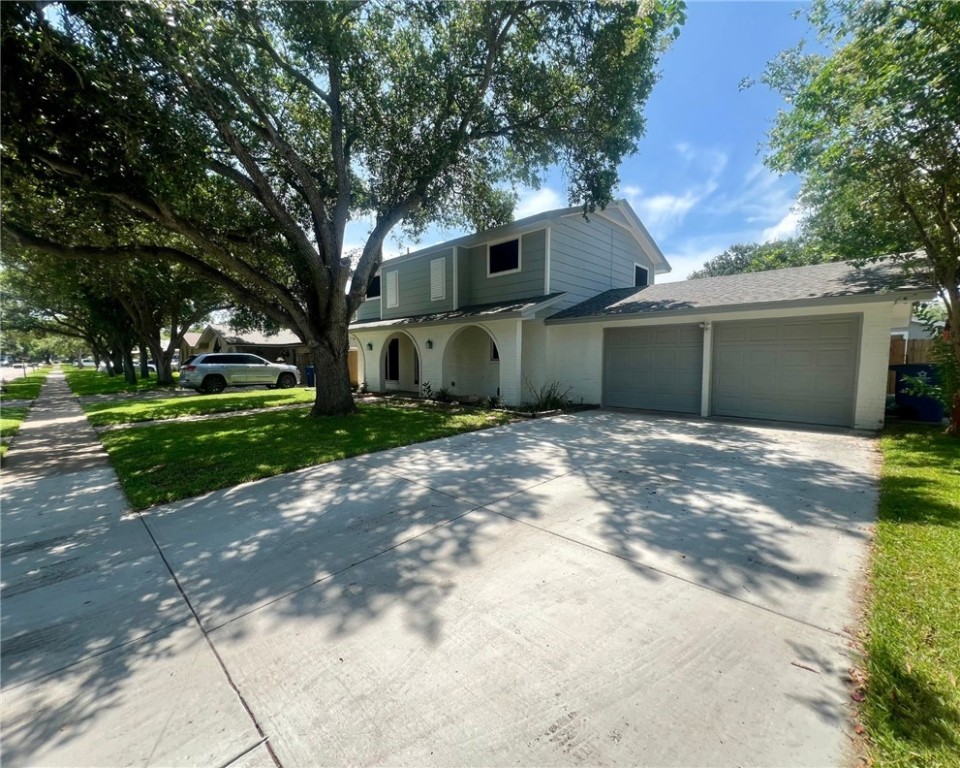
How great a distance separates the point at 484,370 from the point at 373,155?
708 centimetres

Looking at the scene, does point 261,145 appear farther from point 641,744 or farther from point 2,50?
point 641,744

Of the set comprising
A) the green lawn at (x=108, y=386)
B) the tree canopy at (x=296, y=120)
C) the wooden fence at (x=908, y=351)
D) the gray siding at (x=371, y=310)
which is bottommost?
the green lawn at (x=108, y=386)

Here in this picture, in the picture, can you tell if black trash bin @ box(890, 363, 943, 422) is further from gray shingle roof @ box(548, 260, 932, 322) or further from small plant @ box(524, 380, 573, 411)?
small plant @ box(524, 380, 573, 411)

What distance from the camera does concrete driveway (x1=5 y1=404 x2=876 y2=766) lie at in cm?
169

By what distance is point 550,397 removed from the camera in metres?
11.1

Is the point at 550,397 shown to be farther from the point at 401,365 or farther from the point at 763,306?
the point at 401,365

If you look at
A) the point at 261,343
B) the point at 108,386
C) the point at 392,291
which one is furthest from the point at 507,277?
the point at 261,343

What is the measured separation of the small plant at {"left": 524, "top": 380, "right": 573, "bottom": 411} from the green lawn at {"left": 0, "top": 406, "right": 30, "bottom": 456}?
10.3 m

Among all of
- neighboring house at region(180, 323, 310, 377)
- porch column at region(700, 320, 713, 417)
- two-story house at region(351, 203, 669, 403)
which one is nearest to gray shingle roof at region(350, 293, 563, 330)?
two-story house at region(351, 203, 669, 403)

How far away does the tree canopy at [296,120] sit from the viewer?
19.4 feet

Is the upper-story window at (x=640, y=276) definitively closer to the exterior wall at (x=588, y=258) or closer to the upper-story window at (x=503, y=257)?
the exterior wall at (x=588, y=258)

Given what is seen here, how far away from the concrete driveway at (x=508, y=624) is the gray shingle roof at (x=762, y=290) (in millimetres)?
4594

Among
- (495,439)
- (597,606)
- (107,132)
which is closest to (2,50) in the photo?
(107,132)

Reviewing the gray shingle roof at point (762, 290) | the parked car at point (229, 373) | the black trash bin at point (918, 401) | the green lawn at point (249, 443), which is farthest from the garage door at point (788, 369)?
the parked car at point (229, 373)
